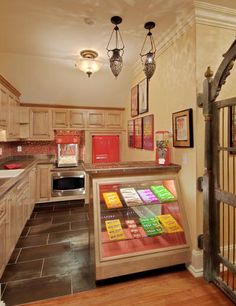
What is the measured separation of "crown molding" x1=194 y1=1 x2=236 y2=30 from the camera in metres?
2.21

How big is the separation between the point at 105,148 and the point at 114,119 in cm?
81

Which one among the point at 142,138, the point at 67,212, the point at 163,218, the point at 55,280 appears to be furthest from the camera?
the point at 67,212

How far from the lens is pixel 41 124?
16.2 ft

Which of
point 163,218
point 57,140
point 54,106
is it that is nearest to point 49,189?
point 57,140

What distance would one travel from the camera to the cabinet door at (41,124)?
16.0 ft

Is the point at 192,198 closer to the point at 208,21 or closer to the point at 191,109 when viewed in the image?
the point at 191,109

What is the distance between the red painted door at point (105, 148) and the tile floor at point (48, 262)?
1.74 m

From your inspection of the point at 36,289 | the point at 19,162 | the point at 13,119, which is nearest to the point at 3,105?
the point at 13,119

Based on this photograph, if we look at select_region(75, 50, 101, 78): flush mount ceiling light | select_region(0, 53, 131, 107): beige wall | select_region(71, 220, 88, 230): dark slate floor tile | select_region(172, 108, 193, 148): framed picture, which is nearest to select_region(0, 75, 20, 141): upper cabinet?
select_region(0, 53, 131, 107): beige wall

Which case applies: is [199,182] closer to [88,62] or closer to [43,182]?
[88,62]

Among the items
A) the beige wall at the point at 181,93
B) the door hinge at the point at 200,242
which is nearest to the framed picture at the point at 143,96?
the beige wall at the point at 181,93

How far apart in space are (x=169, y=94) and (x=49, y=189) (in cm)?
344

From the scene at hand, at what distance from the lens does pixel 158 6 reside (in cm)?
230

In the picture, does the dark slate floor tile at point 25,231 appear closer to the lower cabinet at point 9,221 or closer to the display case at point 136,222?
the lower cabinet at point 9,221
